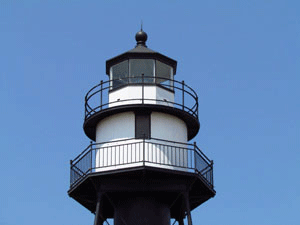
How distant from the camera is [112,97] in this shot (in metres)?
36.9

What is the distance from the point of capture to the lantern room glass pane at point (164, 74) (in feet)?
122

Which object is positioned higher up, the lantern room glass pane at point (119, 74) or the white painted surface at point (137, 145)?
the lantern room glass pane at point (119, 74)

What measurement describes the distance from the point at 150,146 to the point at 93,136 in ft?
12.4

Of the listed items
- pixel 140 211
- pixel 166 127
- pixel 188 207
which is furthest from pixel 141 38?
pixel 188 207

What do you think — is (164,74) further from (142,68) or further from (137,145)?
(137,145)

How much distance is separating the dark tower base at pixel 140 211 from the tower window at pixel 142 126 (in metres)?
2.55

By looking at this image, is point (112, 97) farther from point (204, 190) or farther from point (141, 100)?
point (204, 190)

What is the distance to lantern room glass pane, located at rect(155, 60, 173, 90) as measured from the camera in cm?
3722

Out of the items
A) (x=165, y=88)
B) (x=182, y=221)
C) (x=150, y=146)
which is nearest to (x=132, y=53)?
(x=165, y=88)

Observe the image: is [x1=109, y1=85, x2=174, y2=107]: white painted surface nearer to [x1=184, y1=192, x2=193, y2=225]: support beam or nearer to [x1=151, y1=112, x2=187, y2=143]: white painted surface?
[x1=151, y1=112, x2=187, y2=143]: white painted surface

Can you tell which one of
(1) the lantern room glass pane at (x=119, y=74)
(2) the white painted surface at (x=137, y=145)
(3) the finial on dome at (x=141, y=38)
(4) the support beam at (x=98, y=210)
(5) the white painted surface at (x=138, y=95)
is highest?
(3) the finial on dome at (x=141, y=38)

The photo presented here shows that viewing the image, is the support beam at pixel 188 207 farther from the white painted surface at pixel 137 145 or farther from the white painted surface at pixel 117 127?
the white painted surface at pixel 117 127

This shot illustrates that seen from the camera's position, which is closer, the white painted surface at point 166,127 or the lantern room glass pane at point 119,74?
the white painted surface at point 166,127

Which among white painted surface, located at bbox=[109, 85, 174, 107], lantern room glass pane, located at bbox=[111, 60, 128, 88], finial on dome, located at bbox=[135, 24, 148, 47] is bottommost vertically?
white painted surface, located at bbox=[109, 85, 174, 107]
